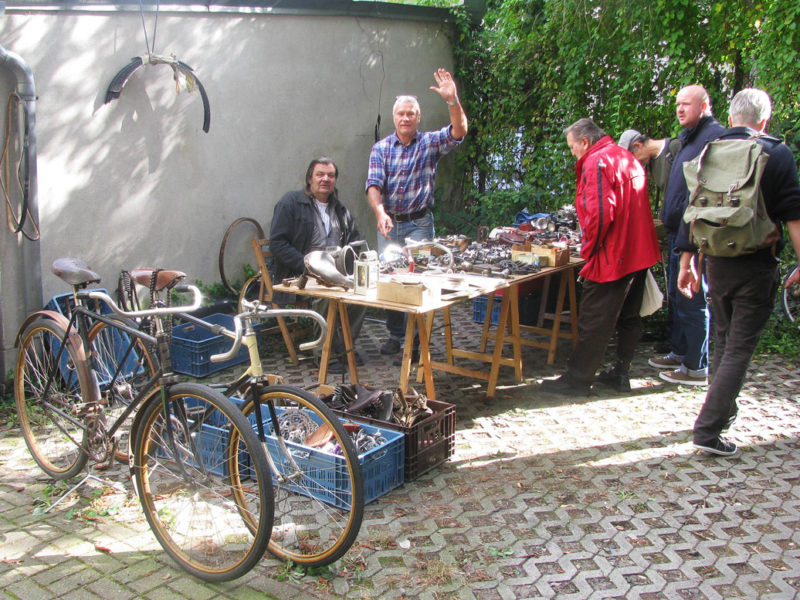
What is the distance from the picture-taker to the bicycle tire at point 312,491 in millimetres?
3314

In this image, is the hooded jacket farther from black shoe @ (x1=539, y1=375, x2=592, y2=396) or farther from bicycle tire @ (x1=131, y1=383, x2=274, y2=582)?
bicycle tire @ (x1=131, y1=383, x2=274, y2=582)

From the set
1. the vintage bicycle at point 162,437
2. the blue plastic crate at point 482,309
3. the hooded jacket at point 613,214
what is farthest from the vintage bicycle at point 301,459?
the blue plastic crate at point 482,309

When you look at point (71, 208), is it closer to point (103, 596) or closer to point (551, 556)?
point (103, 596)

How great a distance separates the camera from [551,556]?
3596mm

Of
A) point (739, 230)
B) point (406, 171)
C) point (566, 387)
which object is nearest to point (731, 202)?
point (739, 230)

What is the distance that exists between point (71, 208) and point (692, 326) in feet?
16.7

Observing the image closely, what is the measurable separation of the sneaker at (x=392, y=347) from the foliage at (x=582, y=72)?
2.88 metres

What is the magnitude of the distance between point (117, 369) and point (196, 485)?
1219 mm

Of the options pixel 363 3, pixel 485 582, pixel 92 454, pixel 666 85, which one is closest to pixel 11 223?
pixel 92 454

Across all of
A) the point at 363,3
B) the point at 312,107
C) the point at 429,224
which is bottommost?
the point at 429,224

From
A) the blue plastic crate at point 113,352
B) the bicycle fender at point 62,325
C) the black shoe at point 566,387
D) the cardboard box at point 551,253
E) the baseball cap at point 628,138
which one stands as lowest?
the black shoe at point 566,387

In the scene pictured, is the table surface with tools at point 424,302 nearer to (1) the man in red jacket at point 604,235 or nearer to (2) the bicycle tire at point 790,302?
(1) the man in red jacket at point 604,235

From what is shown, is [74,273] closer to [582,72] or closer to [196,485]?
[196,485]

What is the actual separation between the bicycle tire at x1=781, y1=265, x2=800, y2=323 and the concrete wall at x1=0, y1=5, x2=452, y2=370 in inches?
177
